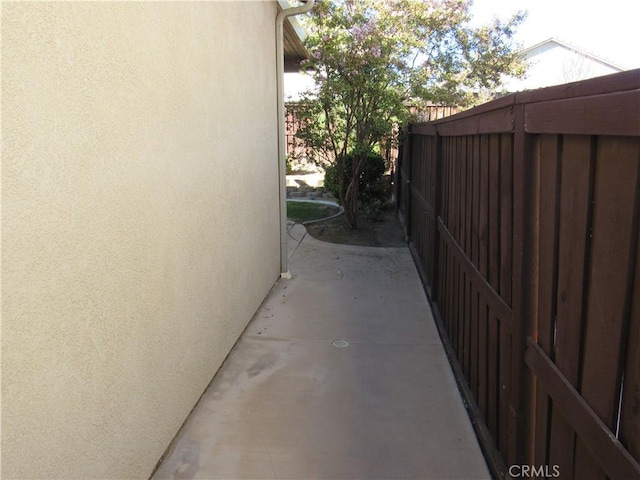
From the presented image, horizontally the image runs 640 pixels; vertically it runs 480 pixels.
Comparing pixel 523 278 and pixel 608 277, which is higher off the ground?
pixel 608 277

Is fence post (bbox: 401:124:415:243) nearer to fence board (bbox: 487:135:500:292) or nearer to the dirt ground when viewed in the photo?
the dirt ground

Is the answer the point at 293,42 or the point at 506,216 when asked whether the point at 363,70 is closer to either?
the point at 293,42

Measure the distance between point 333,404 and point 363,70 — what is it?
5938 mm

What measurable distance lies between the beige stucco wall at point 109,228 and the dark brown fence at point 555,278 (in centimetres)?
177

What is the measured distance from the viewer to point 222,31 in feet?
13.1

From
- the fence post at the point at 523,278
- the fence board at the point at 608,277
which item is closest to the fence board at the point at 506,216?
the fence post at the point at 523,278

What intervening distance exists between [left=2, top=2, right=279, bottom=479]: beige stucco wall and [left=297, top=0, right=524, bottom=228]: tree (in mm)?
4297

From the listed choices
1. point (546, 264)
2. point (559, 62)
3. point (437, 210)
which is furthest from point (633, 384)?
point (559, 62)

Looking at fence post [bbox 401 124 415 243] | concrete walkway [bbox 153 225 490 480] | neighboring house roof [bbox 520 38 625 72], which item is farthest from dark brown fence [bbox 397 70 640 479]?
neighboring house roof [bbox 520 38 625 72]

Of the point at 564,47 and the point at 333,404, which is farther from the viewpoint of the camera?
the point at 564,47

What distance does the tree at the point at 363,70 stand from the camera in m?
8.07

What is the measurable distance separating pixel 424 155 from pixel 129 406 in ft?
16.6

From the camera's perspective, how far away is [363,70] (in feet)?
26.6

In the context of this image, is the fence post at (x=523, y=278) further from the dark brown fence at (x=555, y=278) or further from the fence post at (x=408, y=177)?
the fence post at (x=408, y=177)
